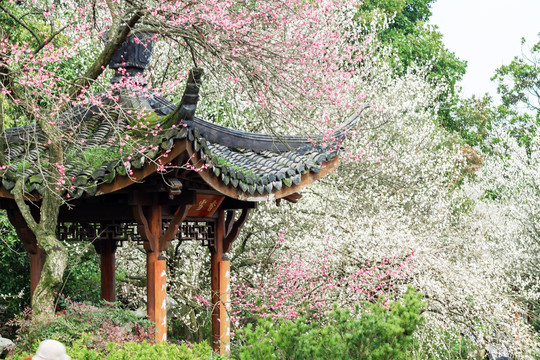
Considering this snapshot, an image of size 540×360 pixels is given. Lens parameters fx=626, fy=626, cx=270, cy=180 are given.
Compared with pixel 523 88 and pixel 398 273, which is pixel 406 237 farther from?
pixel 523 88

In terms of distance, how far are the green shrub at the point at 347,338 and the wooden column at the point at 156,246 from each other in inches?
67.8

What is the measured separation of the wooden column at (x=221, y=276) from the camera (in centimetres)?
727

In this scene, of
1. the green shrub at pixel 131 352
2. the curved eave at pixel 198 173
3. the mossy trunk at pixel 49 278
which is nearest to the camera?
the green shrub at pixel 131 352

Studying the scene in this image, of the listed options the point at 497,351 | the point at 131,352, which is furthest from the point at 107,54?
the point at 497,351

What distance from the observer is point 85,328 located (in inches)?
217

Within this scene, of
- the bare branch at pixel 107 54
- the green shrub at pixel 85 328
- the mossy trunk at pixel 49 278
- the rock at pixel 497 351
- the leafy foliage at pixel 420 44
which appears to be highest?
the leafy foliage at pixel 420 44

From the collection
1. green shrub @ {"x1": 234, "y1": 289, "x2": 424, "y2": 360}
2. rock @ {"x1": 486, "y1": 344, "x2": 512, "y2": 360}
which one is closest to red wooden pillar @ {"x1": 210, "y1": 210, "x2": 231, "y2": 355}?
green shrub @ {"x1": 234, "y1": 289, "x2": 424, "y2": 360}

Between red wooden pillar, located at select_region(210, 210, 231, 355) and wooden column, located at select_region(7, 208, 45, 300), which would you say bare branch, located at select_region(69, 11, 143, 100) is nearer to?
wooden column, located at select_region(7, 208, 45, 300)

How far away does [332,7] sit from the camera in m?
11.9

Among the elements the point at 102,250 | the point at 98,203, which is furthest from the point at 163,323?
the point at 102,250

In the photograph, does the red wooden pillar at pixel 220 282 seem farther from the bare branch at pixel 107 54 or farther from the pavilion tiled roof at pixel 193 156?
the bare branch at pixel 107 54

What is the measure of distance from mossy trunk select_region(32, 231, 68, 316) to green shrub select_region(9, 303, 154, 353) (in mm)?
113

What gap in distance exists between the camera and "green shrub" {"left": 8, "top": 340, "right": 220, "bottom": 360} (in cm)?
479

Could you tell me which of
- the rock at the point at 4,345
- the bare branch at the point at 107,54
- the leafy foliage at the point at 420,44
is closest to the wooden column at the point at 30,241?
the rock at the point at 4,345
